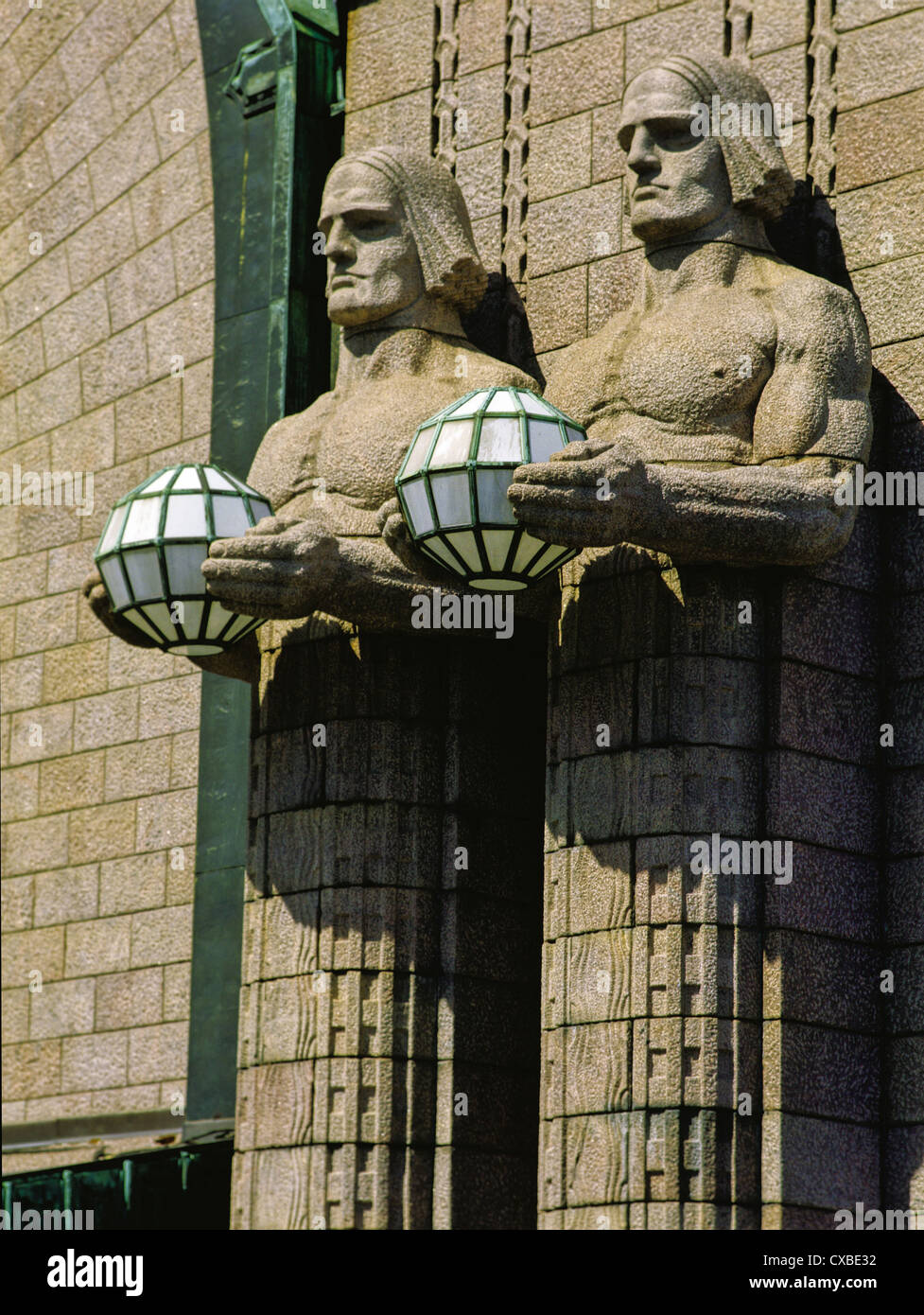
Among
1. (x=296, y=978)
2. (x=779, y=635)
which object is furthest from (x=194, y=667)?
(x=779, y=635)

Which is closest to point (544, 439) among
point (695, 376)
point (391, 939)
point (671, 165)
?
point (695, 376)

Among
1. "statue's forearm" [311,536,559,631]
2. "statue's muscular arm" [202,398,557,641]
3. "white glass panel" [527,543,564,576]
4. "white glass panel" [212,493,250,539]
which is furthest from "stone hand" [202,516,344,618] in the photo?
"white glass panel" [527,543,564,576]

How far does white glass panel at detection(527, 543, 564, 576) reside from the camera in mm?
11648

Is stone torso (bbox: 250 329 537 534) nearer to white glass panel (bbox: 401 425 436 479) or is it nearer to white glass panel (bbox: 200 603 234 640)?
white glass panel (bbox: 200 603 234 640)

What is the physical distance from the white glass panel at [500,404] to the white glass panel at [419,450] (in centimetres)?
30

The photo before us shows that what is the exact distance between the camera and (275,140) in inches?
609

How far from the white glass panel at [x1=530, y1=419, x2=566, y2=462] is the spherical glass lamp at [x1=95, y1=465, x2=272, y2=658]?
70.2 inches

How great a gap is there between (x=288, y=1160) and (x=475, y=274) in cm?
469

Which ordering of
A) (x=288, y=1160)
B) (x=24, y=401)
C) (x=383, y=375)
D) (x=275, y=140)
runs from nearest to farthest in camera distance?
(x=288, y=1160) → (x=383, y=375) → (x=275, y=140) → (x=24, y=401)

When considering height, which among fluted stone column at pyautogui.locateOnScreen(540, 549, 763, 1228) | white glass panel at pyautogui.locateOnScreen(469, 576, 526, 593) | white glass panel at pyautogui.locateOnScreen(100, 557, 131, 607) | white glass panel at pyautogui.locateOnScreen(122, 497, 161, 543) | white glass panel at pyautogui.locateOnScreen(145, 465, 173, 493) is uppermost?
white glass panel at pyautogui.locateOnScreen(145, 465, 173, 493)

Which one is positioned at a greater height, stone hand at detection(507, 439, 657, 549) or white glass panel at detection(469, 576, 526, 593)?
stone hand at detection(507, 439, 657, 549)

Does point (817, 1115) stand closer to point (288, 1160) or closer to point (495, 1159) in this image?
point (495, 1159)

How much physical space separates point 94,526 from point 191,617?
4669 millimetres

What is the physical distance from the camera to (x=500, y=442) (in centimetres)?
1156
